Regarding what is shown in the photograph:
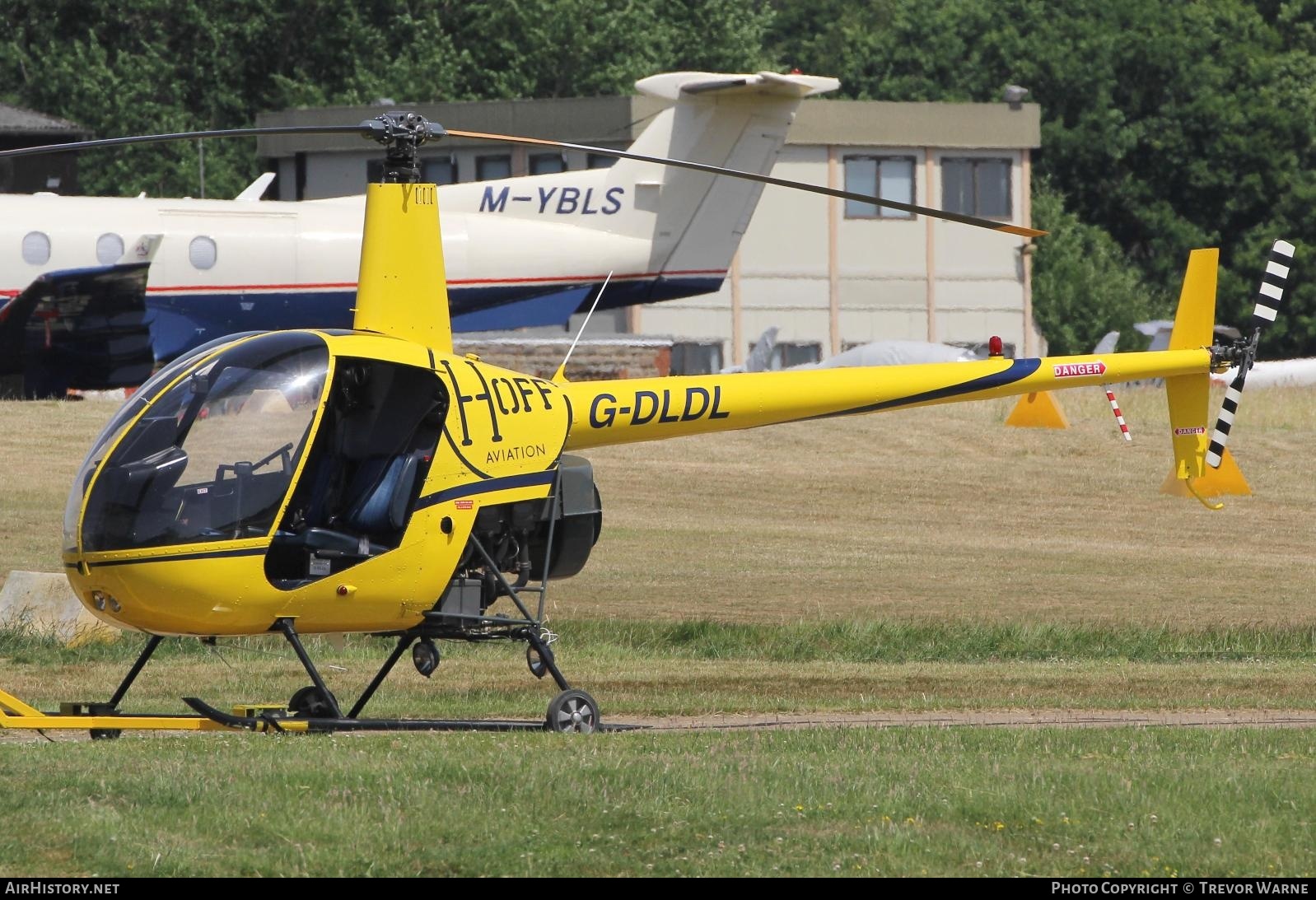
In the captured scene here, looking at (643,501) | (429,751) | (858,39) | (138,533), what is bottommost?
(643,501)

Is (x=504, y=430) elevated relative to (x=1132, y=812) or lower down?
elevated

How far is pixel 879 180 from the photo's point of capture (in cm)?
5094

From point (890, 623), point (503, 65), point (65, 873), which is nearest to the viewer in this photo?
point (65, 873)

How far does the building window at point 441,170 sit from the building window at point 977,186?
1281 cm

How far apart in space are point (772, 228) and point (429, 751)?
41597mm

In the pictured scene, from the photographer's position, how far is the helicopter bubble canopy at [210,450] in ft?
31.2

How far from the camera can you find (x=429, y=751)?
890 cm

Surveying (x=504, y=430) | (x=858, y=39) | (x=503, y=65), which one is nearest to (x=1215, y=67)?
(x=858, y=39)

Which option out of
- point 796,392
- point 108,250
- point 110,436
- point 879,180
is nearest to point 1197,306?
point 796,392

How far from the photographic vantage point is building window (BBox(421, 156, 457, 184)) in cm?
4919

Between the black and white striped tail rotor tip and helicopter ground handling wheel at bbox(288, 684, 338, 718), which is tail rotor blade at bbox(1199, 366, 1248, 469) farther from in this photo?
helicopter ground handling wheel at bbox(288, 684, 338, 718)

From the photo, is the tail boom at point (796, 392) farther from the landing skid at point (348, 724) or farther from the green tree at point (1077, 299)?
the green tree at point (1077, 299)

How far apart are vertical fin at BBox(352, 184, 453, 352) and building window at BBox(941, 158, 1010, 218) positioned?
137ft

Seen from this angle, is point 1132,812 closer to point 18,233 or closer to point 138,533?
point 138,533
